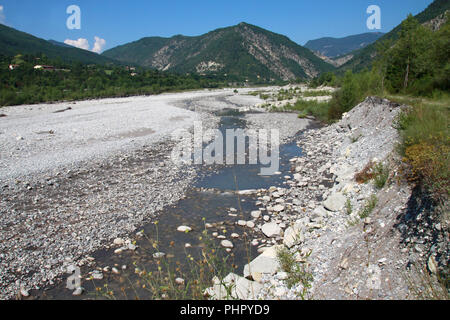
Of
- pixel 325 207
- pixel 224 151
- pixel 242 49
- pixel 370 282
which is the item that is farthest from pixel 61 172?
pixel 242 49

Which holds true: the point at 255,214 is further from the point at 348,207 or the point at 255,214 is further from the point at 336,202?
the point at 348,207

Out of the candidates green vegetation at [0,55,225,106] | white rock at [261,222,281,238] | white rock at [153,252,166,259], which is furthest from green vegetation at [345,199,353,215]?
green vegetation at [0,55,225,106]

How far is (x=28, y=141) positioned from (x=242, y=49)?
200286 mm

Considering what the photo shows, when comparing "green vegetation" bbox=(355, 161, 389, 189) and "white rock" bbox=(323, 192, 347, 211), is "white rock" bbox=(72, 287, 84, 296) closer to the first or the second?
"white rock" bbox=(323, 192, 347, 211)

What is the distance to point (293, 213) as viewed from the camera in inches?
341

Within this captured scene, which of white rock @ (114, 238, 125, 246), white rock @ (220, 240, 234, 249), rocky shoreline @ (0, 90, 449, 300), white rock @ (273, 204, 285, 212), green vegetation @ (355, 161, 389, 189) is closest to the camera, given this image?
rocky shoreline @ (0, 90, 449, 300)

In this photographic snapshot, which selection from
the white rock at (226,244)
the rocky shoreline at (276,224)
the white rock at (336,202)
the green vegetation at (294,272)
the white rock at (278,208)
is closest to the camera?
the rocky shoreline at (276,224)

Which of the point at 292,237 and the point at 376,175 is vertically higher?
the point at 376,175

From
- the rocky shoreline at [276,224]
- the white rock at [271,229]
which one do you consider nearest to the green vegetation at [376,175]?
the rocky shoreline at [276,224]

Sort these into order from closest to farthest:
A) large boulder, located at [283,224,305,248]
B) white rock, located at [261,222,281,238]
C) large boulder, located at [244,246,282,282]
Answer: large boulder, located at [244,246,282,282]
large boulder, located at [283,224,305,248]
white rock, located at [261,222,281,238]

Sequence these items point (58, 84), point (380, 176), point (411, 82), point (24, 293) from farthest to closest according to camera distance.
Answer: point (58, 84) → point (411, 82) → point (380, 176) → point (24, 293)

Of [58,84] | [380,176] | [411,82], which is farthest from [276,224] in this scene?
[58,84]

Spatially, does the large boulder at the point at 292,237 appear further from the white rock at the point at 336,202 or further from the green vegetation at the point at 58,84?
Result: the green vegetation at the point at 58,84
